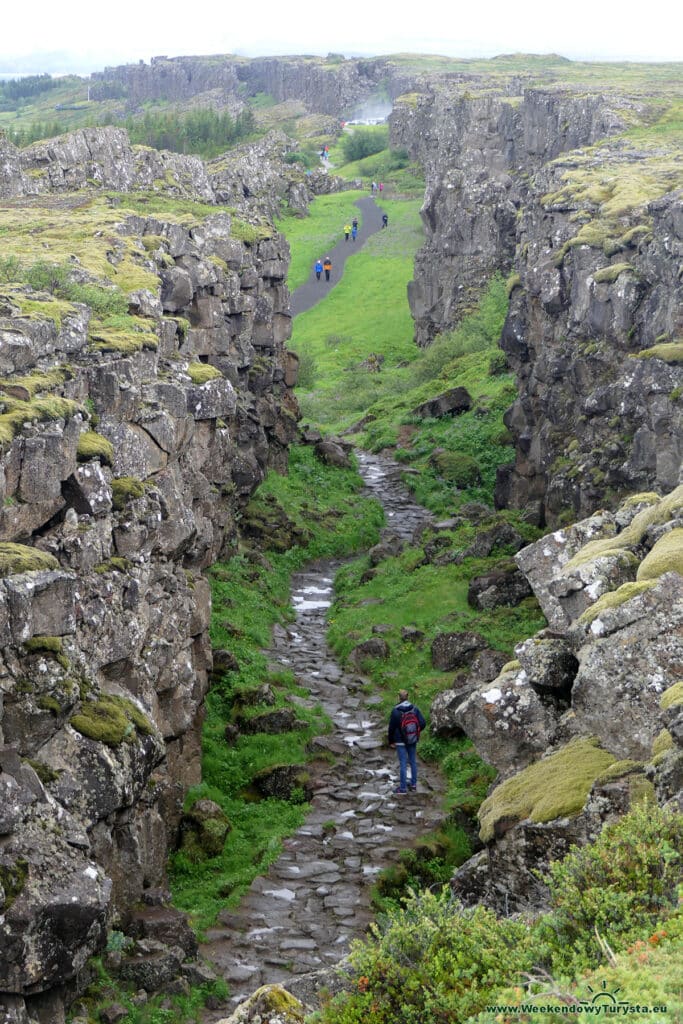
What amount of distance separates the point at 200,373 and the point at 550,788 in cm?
2295

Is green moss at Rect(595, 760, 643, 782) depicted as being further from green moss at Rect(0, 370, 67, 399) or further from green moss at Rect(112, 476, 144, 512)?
green moss at Rect(0, 370, 67, 399)

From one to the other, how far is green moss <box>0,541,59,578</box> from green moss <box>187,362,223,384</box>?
17.0 m

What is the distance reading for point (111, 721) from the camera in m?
21.7

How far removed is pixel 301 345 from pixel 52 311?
6929 cm

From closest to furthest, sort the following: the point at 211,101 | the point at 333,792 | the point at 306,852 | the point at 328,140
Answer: the point at 306,852
the point at 333,792
the point at 328,140
the point at 211,101

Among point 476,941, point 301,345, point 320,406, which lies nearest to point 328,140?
point 301,345

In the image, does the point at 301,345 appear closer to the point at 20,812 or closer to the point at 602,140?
the point at 602,140

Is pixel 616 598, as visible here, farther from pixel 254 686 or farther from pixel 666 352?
pixel 666 352

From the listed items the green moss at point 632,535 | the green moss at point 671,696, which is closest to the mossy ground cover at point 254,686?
the green moss at point 632,535

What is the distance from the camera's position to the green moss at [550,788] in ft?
62.1

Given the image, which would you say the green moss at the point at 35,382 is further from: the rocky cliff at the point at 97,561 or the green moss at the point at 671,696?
the green moss at the point at 671,696

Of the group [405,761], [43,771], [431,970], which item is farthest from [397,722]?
[431,970]

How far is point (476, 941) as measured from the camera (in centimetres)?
1313

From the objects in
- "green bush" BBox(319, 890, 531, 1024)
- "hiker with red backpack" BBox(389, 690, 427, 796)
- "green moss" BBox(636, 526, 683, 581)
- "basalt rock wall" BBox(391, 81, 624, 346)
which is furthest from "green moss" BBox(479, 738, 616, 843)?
"basalt rock wall" BBox(391, 81, 624, 346)
